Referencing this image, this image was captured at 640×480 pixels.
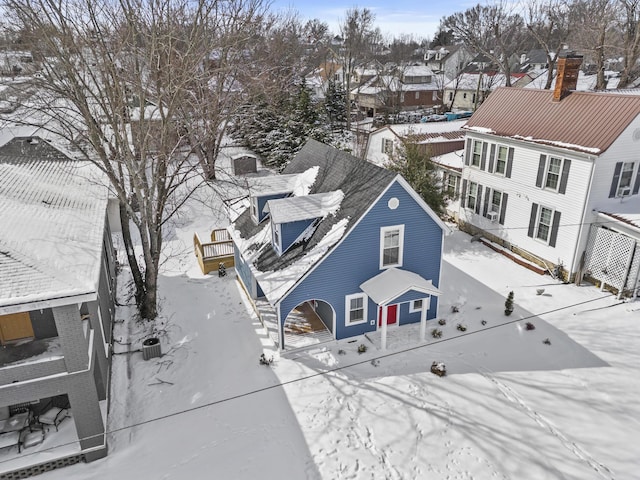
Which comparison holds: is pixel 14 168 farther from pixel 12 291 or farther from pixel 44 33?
pixel 12 291

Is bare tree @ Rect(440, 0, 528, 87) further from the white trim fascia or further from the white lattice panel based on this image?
the white trim fascia

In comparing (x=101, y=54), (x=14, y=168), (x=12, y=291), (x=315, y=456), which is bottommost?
(x=315, y=456)

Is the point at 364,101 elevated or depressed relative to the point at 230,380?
elevated

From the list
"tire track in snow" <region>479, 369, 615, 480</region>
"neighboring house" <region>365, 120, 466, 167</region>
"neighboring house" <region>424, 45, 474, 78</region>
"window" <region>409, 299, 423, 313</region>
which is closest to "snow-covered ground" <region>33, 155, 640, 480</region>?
"tire track in snow" <region>479, 369, 615, 480</region>

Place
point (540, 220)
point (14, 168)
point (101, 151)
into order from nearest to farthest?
1. point (101, 151)
2. point (14, 168)
3. point (540, 220)

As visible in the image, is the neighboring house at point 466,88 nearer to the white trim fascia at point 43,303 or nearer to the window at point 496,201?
the window at point 496,201

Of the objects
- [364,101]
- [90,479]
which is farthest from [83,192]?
[364,101]

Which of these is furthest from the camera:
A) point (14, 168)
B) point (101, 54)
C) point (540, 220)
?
point (540, 220)

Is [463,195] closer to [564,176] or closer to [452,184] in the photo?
[452,184]
